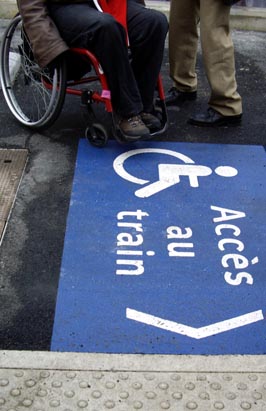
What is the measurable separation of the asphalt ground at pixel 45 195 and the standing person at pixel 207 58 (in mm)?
110

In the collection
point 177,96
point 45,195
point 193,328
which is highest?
point 193,328

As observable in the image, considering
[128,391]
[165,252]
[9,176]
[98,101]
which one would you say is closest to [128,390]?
[128,391]

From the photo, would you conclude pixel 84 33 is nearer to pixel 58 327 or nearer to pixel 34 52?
pixel 34 52

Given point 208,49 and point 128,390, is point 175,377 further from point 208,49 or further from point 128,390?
point 208,49

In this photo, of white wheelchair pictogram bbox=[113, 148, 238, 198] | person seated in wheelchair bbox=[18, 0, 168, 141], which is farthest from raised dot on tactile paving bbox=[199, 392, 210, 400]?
person seated in wheelchair bbox=[18, 0, 168, 141]

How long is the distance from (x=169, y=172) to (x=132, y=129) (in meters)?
0.36

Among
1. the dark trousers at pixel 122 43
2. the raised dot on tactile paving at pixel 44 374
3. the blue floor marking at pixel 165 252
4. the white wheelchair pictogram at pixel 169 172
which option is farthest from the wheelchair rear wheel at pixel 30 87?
the raised dot on tactile paving at pixel 44 374

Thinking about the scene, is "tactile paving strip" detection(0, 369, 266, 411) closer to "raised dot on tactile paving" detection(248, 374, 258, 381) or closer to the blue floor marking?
"raised dot on tactile paving" detection(248, 374, 258, 381)

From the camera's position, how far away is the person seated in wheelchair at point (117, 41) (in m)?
3.81

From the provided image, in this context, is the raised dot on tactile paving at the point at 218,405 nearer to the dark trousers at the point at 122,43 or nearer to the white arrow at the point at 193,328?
the white arrow at the point at 193,328

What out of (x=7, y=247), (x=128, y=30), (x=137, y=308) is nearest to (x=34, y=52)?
(x=128, y=30)

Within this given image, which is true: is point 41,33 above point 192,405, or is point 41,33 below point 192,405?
above

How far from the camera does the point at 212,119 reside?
462cm

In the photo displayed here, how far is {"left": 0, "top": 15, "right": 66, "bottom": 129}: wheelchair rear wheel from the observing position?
4021mm
